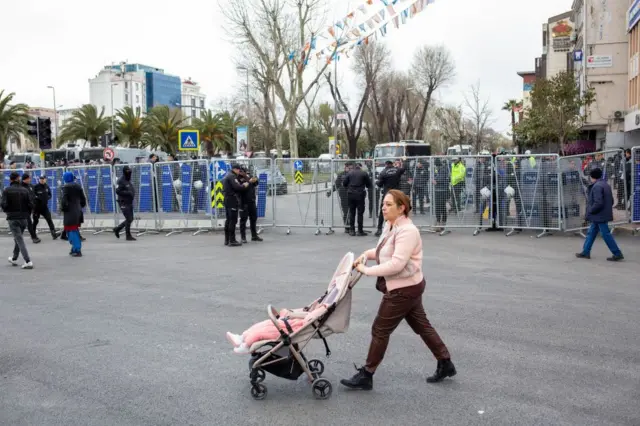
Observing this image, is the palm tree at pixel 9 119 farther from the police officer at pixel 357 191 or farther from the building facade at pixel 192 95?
the building facade at pixel 192 95

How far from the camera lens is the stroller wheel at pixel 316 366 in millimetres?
5495

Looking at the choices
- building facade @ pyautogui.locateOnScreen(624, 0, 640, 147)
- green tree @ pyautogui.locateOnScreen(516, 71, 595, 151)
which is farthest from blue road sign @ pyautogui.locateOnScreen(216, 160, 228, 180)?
building facade @ pyautogui.locateOnScreen(624, 0, 640, 147)

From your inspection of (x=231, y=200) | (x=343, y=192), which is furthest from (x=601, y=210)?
(x=231, y=200)

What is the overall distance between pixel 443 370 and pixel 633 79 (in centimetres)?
3134

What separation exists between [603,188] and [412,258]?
7.69 meters

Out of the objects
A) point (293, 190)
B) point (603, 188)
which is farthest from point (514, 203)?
point (293, 190)

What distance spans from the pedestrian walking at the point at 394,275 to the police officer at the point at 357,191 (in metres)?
10.7

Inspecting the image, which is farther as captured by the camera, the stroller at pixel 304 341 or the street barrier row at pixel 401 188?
the street barrier row at pixel 401 188

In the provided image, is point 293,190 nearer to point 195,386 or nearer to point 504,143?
point 195,386

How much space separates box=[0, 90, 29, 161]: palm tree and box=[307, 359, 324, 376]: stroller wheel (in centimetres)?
4682

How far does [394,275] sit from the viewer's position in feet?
17.2

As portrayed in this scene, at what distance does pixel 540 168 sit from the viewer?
50.0ft

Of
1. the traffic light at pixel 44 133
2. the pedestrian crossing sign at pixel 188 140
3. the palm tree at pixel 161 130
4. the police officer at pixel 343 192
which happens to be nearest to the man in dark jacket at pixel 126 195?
the police officer at pixel 343 192

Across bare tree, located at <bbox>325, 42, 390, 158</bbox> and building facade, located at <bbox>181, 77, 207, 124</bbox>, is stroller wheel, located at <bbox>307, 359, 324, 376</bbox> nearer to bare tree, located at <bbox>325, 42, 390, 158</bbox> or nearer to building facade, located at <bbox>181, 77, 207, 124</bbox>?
bare tree, located at <bbox>325, 42, 390, 158</bbox>
